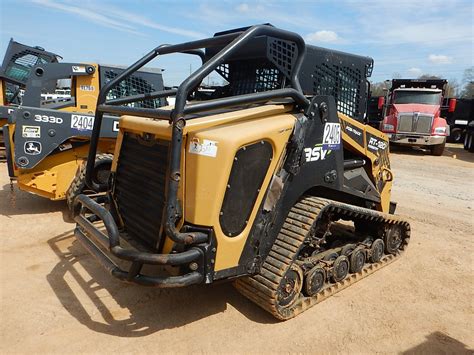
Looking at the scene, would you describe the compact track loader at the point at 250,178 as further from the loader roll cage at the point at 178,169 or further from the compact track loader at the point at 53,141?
the compact track loader at the point at 53,141

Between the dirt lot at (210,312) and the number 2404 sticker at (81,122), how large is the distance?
1.78 m

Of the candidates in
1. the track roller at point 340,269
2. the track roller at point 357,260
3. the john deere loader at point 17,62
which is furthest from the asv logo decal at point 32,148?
the john deere loader at point 17,62

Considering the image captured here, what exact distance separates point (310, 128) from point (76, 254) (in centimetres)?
321

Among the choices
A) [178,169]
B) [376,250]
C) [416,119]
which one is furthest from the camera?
[416,119]

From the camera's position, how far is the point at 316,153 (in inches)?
133

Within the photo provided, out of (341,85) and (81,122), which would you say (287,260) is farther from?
(81,122)

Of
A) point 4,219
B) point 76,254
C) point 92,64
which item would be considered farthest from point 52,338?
point 92,64

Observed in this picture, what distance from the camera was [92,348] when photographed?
9.74ft

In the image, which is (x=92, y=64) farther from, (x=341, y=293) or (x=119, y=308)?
(x=341, y=293)

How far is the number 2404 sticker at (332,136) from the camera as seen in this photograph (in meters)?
3.42

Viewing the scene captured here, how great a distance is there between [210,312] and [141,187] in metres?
1.28

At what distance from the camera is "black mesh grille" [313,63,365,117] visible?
381 centimetres

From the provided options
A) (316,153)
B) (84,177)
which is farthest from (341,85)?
(84,177)

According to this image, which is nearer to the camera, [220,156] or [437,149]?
[220,156]
